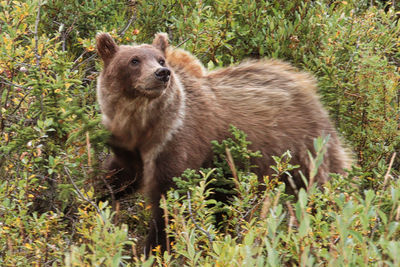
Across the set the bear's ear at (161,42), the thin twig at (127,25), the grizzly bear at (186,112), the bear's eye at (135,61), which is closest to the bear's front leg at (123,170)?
the grizzly bear at (186,112)

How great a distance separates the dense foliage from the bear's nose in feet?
1.78

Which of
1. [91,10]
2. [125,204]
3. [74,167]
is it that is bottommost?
[125,204]

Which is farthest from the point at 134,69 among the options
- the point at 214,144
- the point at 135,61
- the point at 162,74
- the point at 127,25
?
the point at 127,25

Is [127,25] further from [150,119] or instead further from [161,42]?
[150,119]

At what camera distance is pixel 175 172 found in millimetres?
4906

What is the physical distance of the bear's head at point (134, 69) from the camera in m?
4.78

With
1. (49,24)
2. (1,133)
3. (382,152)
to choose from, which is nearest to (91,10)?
(49,24)

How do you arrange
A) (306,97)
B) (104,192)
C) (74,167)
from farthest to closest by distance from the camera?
(306,97)
(104,192)
(74,167)

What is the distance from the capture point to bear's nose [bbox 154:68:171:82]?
472cm

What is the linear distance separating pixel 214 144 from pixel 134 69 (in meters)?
0.84

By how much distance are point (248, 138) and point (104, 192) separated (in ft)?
4.16

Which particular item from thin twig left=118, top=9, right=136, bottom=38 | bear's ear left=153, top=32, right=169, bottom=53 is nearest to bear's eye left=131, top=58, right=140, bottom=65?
bear's ear left=153, top=32, right=169, bottom=53

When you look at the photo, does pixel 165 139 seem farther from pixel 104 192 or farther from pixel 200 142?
pixel 104 192

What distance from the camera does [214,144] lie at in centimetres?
508
